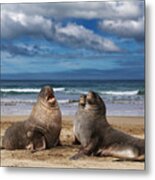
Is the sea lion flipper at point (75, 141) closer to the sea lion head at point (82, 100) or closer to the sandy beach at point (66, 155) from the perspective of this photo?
the sandy beach at point (66, 155)

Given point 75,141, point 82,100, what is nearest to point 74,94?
point 82,100

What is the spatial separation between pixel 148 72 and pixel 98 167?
0.48 meters

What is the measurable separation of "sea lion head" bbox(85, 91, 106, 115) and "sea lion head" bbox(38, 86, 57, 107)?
0.16m

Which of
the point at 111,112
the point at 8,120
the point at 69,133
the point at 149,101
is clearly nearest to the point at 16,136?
the point at 8,120

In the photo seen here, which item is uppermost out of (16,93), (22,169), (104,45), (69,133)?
(104,45)

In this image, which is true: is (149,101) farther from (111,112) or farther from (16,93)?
(16,93)

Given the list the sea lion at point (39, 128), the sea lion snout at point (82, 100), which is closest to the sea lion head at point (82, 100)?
the sea lion snout at point (82, 100)

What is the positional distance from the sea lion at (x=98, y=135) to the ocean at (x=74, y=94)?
38 mm

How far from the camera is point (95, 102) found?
108 inches

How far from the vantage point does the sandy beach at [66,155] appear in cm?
270

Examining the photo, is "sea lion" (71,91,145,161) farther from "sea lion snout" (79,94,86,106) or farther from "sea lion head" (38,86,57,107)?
"sea lion head" (38,86,57,107)

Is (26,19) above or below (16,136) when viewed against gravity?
above

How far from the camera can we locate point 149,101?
2.70m

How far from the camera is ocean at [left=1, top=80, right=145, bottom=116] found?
2705 millimetres
